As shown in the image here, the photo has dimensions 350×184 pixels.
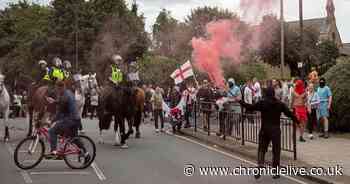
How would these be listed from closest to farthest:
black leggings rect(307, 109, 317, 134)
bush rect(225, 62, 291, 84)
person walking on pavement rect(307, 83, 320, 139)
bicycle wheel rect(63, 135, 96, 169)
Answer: bicycle wheel rect(63, 135, 96, 169) → person walking on pavement rect(307, 83, 320, 139) → black leggings rect(307, 109, 317, 134) → bush rect(225, 62, 291, 84)

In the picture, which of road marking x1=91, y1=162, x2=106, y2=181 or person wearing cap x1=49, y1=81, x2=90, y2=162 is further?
person wearing cap x1=49, y1=81, x2=90, y2=162

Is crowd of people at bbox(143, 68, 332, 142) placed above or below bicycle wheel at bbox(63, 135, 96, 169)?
above

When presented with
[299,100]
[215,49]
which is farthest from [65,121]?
[215,49]

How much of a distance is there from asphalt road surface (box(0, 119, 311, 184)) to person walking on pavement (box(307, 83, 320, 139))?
396 cm

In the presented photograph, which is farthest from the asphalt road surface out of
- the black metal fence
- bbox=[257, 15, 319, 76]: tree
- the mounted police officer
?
bbox=[257, 15, 319, 76]: tree

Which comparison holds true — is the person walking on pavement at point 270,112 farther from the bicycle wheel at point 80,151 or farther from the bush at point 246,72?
the bush at point 246,72

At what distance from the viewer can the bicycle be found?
12.7 metres

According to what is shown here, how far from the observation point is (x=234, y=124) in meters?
17.6

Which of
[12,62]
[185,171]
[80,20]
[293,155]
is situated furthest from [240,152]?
[12,62]

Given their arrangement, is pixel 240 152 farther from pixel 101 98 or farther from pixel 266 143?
pixel 101 98

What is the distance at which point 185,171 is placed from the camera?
41.3ft

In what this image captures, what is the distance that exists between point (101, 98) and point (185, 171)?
5911mm

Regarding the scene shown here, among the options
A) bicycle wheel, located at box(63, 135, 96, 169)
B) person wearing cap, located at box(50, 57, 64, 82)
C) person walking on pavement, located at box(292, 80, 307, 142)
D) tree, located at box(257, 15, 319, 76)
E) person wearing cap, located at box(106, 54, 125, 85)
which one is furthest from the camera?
tree, located at box(257, 15, 319, 76)

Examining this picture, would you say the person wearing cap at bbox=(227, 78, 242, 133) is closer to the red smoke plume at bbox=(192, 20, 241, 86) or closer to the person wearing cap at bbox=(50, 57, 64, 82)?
the person wearing cap at bbox=(50, 57, 64, 82)
